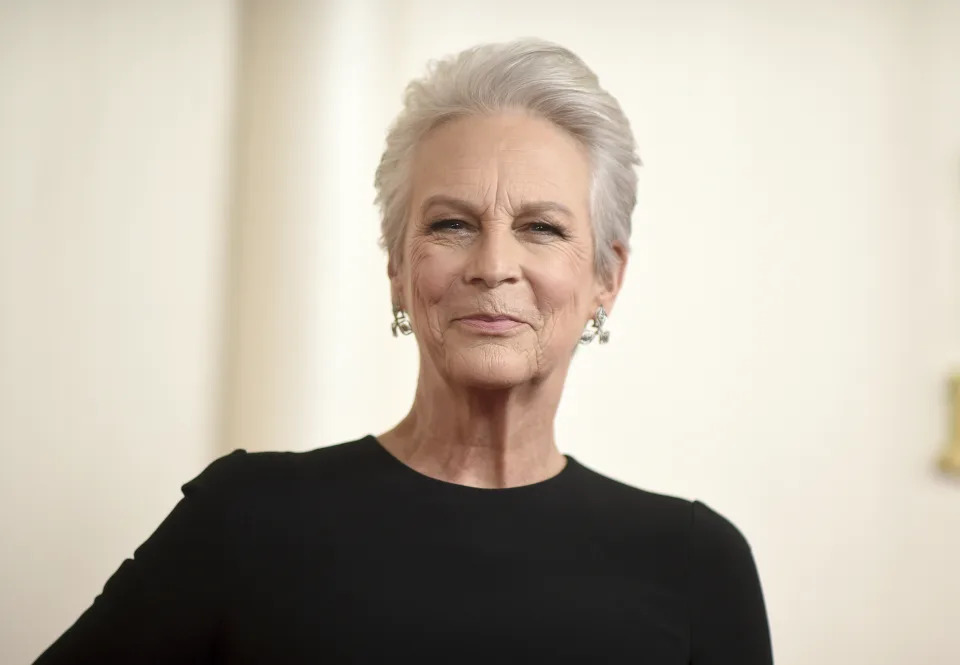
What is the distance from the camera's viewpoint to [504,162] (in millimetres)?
1174

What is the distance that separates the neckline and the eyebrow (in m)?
0.30

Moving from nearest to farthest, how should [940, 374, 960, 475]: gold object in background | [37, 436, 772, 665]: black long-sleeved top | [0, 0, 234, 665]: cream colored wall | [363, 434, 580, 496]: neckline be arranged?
1. [37, 436, 772, 665]: black long-sleeved top
2. [363, 434, 580, 496]: neckline
3. [0, 0, 234, 665]: cream colored wall
4. [940, 374, 960, 475]: gold object in background

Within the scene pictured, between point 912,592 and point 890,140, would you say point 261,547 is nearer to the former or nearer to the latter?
point 912,592

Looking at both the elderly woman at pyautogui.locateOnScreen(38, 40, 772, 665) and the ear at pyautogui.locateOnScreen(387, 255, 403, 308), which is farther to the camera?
the ear at pyautogui.locateOnScreen(387, 255, 403, 308)

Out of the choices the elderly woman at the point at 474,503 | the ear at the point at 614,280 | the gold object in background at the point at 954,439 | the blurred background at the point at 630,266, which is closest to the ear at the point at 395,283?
the elderly woman at the point at 474,503

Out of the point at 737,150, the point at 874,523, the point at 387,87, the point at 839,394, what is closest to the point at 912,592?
the point at 874,523

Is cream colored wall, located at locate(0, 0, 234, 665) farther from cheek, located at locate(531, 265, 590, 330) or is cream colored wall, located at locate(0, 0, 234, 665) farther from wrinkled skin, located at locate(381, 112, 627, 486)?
cheek, located at locate(531, 265, 590, 330)

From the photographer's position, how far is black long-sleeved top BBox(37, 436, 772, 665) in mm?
1076

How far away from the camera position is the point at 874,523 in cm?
184

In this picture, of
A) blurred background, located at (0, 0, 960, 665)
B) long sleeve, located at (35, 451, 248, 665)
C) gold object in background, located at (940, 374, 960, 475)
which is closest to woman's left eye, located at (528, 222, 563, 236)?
long sleeve, located at (35, 451, 248, 665)

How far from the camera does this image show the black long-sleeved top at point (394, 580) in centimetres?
108

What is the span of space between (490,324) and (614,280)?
233 millimetres

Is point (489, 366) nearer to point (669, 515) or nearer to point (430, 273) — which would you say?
point (430, 273)

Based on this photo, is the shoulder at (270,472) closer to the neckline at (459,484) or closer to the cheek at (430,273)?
the neckline at (459,484)
